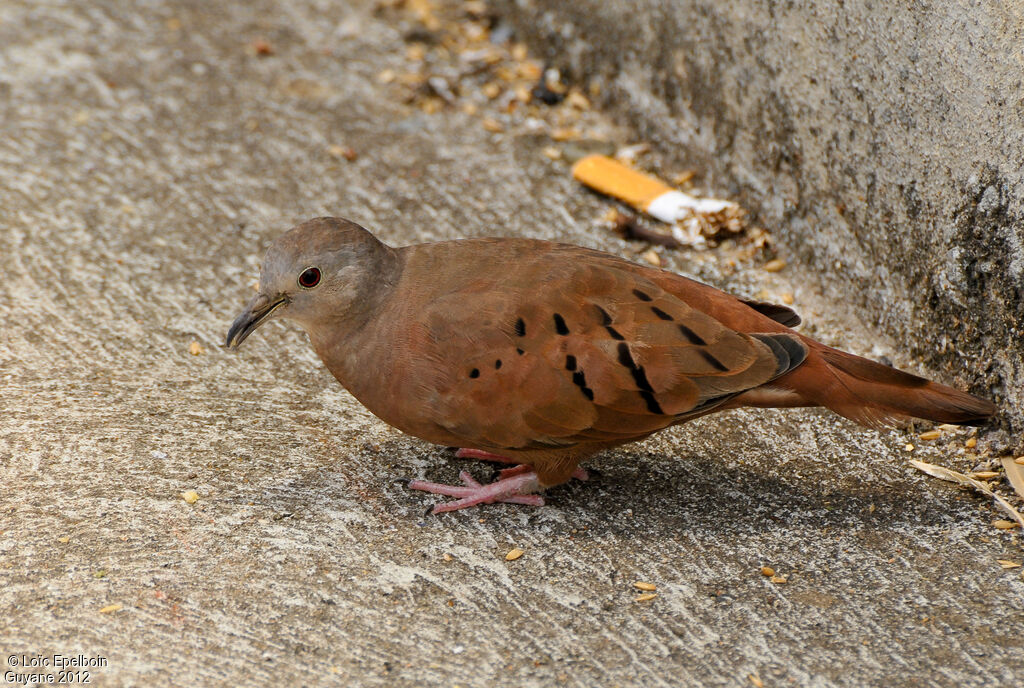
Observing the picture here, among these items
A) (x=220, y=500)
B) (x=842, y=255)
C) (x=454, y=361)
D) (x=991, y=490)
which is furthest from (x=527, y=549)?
(x=842, y=255)

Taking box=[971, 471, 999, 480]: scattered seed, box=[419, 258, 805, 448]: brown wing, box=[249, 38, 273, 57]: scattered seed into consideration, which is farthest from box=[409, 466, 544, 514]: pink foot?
box=[249, 38, 273, 57]: scattered seed

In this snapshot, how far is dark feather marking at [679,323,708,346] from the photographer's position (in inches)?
118

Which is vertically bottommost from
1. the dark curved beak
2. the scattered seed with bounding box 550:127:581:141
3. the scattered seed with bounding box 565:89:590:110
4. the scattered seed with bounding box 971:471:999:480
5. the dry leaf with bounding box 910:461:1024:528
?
the dark curved beak

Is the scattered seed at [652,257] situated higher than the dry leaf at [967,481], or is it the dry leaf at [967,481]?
the scattered seed at [652,257]

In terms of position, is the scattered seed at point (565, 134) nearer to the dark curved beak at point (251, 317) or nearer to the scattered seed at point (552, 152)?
the scattered seed at point (552, 152)

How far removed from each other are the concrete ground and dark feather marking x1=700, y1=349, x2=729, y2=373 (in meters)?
0.45

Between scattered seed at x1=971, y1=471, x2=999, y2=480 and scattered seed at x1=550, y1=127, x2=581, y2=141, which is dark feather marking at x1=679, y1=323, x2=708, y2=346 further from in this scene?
scattered seed at x1=550, y1=127, x2=581, y2=141

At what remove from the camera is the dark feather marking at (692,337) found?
3.00 meters

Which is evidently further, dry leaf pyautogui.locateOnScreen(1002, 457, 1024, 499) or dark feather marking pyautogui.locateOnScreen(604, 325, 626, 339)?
dry leaf pyautogui.locateOnScreen(1002, 457, 1024, 499)

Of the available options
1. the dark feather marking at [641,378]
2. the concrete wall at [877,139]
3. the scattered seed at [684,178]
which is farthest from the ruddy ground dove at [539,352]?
the scattered seed at [684,178]

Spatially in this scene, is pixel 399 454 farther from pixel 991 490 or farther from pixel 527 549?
pixel 991 490

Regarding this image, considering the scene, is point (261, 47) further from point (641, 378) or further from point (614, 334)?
point (641, 378)

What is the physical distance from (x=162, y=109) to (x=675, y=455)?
9.91 feet

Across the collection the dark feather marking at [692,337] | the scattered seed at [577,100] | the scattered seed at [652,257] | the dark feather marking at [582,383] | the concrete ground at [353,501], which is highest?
the scattered seed at [577,100]
